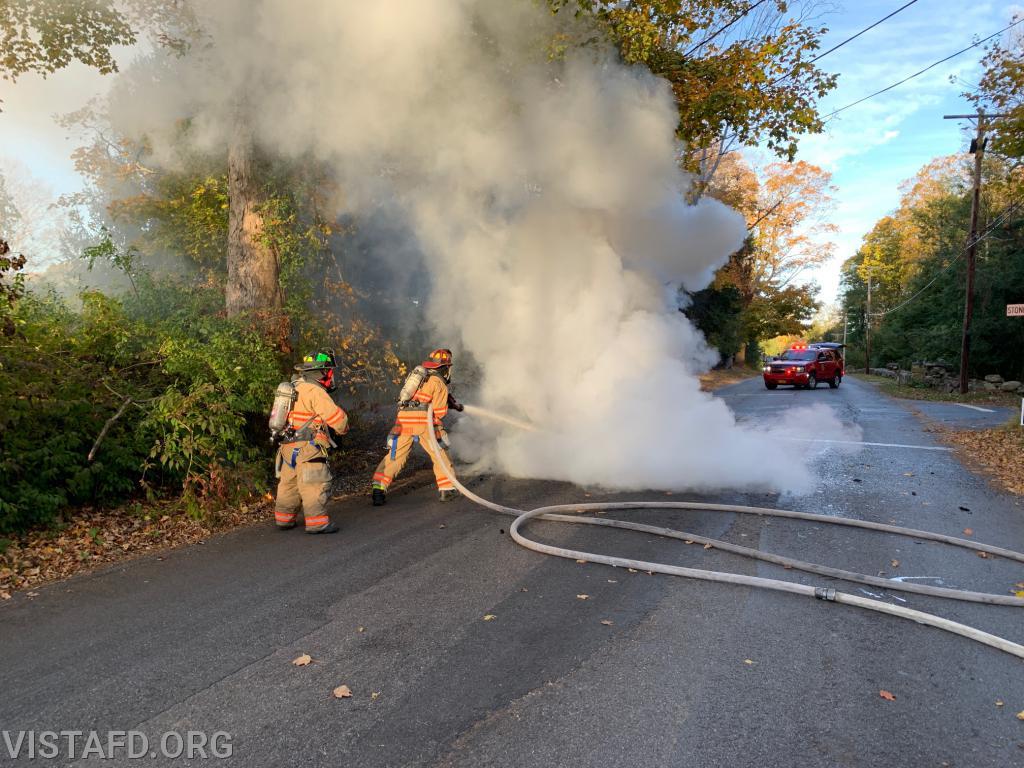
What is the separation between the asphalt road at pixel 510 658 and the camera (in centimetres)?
252

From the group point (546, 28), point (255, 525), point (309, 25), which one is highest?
point (546, 28)

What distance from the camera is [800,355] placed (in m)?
22.9

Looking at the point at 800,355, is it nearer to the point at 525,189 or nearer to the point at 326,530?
the point at 525,189

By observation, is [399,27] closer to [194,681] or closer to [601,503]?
[601,503]

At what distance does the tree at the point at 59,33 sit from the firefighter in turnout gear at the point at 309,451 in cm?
545

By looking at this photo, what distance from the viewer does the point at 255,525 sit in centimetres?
585

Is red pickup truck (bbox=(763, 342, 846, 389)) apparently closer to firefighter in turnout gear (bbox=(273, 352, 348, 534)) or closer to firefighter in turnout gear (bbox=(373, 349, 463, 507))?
firefighter in turnout gear (bbox=(373, 349, 463, 507))

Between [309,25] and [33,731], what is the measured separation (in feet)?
21.1

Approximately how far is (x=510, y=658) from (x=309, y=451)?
3.02 m

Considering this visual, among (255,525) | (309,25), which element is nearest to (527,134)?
(309,25)

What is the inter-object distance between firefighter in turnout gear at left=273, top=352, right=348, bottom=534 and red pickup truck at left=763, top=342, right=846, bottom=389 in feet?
61.9

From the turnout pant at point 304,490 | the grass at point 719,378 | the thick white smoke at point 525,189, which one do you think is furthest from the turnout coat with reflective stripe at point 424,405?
the grass at point 719,378

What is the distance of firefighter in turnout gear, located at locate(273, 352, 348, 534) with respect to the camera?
5.46 meters

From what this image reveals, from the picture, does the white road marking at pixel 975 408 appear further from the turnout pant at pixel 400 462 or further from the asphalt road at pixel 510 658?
the turnout pant at pixel 400 462
